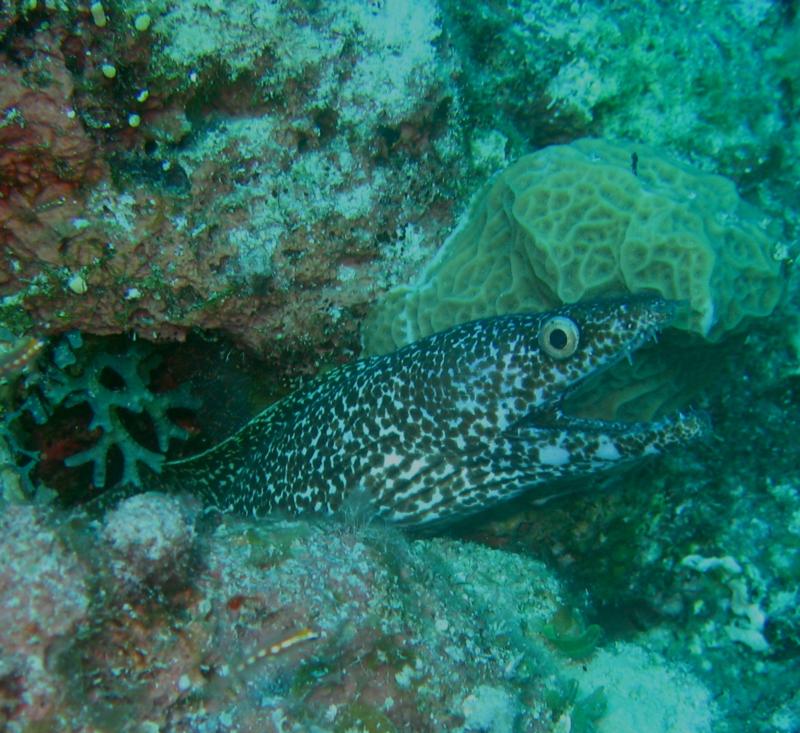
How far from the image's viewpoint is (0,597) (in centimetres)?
179

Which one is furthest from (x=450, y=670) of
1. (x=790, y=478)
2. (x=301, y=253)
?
(x=790, y=478)

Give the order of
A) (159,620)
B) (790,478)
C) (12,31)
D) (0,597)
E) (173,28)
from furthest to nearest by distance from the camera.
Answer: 1. (790,478)
2. (173,28)
3. (12,31)
4. (159,620)
5. (0,597)

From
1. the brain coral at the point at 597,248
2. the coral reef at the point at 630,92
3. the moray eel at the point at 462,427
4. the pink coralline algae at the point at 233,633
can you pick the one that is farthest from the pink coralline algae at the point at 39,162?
the coral reef at the point at 630,92

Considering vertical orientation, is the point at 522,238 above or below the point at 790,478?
above

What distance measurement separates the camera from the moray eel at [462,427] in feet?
11.3

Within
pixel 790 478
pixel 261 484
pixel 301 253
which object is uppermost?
pixel 301 253

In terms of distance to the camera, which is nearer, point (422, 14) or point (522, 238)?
point (422, 14)

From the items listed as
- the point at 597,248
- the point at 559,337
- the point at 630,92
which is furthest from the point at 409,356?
the point at 630,92

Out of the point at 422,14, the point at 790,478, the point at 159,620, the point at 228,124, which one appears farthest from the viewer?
the point at 790,478

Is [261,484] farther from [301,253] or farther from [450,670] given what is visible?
[450,670]

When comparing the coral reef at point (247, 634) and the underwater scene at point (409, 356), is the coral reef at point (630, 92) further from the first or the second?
the coral reef at point (247, 634)

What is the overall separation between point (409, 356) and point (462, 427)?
2.12ft

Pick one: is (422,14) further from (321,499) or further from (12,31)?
(321,499)

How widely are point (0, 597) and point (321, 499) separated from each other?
8.27 feet
